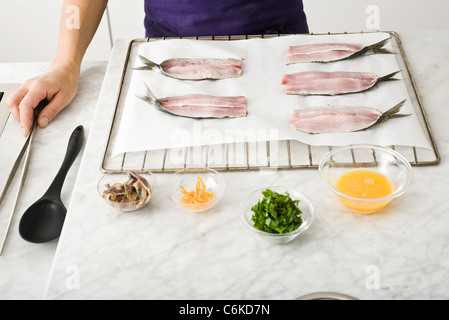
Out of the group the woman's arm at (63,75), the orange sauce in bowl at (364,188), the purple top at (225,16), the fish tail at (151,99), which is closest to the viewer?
the orange sauce in bowl at (364,188)

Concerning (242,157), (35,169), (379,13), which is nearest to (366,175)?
(242,157)

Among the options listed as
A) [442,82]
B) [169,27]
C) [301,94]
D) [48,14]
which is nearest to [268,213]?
[301,94]

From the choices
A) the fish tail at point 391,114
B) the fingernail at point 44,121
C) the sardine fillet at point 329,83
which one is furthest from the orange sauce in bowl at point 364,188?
the fingernail at point 44,121

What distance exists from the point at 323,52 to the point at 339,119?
37 cm

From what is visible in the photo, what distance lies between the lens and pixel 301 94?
1.69m

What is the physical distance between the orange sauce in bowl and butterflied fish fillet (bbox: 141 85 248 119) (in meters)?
0.40

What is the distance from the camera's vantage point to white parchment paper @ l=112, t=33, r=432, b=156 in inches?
60.8

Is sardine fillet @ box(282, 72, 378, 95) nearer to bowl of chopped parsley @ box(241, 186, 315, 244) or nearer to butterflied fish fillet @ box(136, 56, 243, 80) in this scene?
butterflied fish fillet @ box(136, 56, 243, 80)

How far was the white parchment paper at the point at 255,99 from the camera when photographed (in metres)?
1.54

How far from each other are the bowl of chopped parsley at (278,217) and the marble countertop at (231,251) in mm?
35

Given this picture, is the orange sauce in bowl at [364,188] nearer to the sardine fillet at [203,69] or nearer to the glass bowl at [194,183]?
the glass bowl at [194,183]

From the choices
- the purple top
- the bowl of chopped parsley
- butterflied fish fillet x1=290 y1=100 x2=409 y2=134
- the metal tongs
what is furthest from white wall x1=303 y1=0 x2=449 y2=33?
the bowl of chopped parsley
